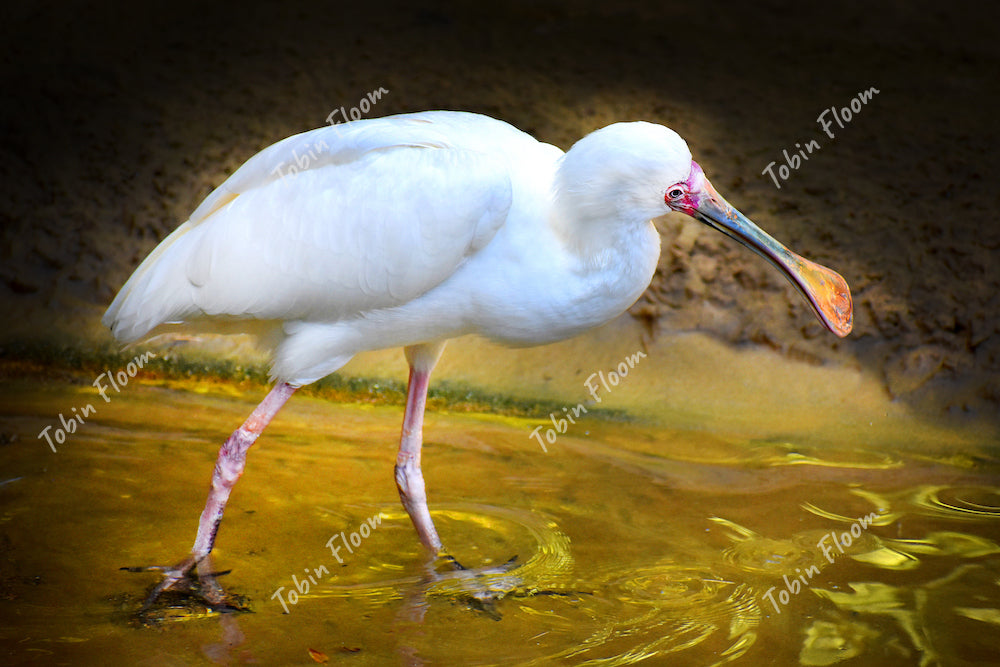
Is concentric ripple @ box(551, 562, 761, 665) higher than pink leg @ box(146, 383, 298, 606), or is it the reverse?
pink leg @ box(146, 383, 298, 606)

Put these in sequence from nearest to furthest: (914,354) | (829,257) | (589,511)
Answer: (589,511) → (914,354) → (829,257)

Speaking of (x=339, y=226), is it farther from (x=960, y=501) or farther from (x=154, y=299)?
(x=960, y=501)

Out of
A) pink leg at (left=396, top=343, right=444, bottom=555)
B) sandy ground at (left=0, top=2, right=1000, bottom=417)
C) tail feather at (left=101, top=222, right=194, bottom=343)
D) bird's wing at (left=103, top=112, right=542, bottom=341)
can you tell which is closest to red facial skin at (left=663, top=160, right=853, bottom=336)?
bird's wing at (left=103, top=112, right=542, bottom=341)

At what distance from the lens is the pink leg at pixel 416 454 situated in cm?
359

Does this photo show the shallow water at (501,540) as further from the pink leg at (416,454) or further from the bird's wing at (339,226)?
the bird's wing at (339,226)

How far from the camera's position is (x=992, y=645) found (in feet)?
9.87

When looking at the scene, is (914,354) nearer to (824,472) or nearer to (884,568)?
(824,472)

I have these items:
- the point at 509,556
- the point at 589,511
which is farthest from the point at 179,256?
the point at 589,511

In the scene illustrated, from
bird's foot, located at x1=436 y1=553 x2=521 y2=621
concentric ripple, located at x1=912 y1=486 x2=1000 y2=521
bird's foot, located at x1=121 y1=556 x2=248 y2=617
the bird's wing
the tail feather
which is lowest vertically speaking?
bird's foot, located at x1=121 y1=556 x2=248 y2=617

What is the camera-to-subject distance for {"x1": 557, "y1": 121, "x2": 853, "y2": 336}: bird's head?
2.88 meters

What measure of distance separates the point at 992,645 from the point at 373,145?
228 cm

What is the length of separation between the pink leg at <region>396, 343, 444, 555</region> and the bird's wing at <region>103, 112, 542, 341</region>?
19.5 inches

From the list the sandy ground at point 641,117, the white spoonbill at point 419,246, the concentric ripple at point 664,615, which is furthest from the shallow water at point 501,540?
the sandy ground at point 641,117

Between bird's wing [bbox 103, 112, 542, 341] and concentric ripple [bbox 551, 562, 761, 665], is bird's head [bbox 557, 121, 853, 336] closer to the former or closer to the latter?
bird's wing [bbox 103, 112, 542, 341]
